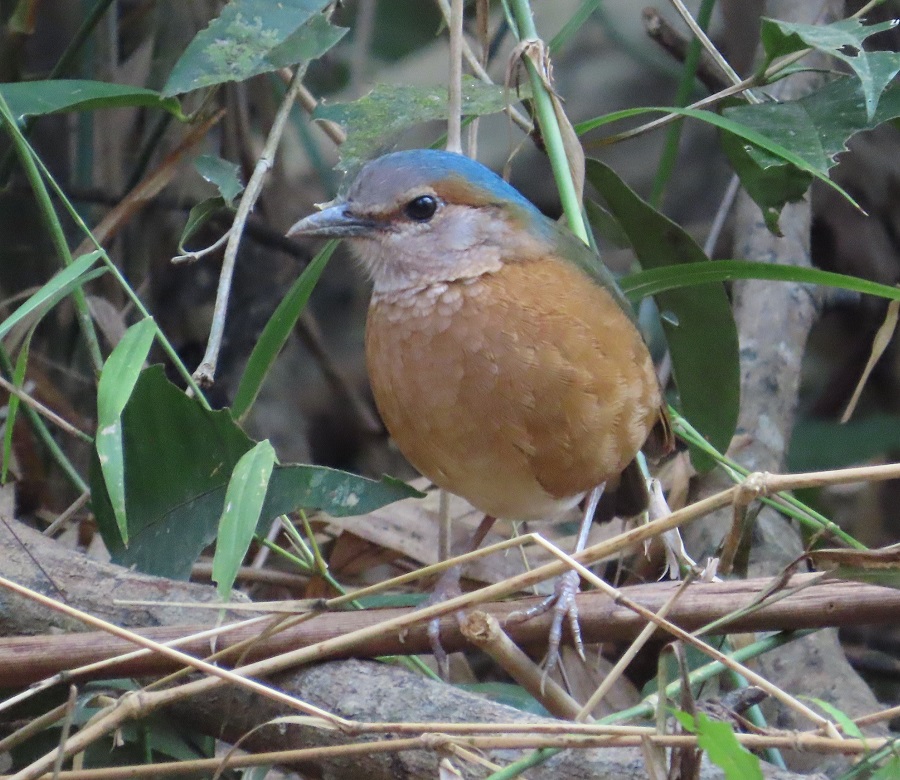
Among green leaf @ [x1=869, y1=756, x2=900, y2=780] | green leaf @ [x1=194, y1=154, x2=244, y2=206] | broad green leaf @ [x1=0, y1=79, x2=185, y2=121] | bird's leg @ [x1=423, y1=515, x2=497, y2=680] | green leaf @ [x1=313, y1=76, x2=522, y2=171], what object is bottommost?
bird's leg @ [x1=423, y1=515, x2=497, y2=680]

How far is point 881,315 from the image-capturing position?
5305mm

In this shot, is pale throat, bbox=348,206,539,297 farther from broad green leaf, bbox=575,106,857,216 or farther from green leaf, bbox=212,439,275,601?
green leaf, bbox=212,439,275,601

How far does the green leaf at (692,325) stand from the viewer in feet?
9.75

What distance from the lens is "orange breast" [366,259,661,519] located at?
240 centimetres

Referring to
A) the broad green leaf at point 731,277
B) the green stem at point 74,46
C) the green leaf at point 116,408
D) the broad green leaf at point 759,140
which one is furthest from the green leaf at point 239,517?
the green stem at point 74,46

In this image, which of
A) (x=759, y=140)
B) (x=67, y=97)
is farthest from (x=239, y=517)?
(x=759, y=140)

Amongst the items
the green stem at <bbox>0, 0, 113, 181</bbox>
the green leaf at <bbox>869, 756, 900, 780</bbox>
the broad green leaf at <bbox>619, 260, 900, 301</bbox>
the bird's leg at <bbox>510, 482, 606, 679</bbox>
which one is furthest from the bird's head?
the green leaf at <bbox>869, 756, 900, 780</bbox>

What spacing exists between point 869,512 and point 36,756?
401 centimetres

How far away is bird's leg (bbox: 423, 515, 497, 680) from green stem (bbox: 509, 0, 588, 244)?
2.87 ft

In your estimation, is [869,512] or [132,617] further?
[869,512]

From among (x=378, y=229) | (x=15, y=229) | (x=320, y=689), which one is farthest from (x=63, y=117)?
(x=320, y=689)

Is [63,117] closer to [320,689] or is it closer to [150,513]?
[150,513]

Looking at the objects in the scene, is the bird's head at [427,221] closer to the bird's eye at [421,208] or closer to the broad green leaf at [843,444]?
the bird's eye at [421,208]

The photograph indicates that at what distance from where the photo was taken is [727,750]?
1442mm
